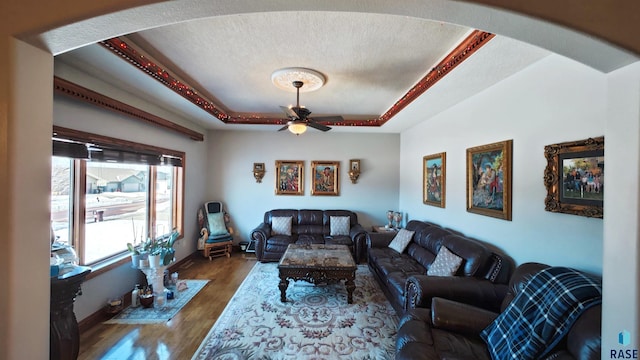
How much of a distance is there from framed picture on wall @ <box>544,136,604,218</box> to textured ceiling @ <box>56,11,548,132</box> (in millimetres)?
843

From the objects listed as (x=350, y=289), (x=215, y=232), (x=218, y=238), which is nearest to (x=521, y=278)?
(x=350, y=289)

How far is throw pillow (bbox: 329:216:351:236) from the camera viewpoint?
5086 mm

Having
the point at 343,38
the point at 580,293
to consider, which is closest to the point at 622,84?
the point at 580,293

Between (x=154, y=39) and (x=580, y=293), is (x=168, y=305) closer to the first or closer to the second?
(x=154, y=39)

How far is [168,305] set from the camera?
3023 millimetres

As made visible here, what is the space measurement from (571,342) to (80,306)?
13.2 ft

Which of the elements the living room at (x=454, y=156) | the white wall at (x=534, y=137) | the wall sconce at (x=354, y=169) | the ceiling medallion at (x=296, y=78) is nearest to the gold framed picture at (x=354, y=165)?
the wall sconce at (x=354, y=169)

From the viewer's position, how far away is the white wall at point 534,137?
181 cm

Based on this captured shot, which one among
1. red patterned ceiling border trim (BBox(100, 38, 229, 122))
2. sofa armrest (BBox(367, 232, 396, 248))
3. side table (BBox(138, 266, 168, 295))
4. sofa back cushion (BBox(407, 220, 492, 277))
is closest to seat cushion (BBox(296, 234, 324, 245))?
sofa armrest (BBox(367, 232, 396, 248))

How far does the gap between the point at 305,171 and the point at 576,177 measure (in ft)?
→ 14.3

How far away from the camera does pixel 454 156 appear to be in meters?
3.48

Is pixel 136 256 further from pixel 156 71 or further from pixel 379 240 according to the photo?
pixel 379 240

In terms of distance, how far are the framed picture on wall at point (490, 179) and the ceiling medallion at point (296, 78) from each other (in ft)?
6.89

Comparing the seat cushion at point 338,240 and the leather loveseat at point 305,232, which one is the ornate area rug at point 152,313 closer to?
the leather loveseat at point 305,232
